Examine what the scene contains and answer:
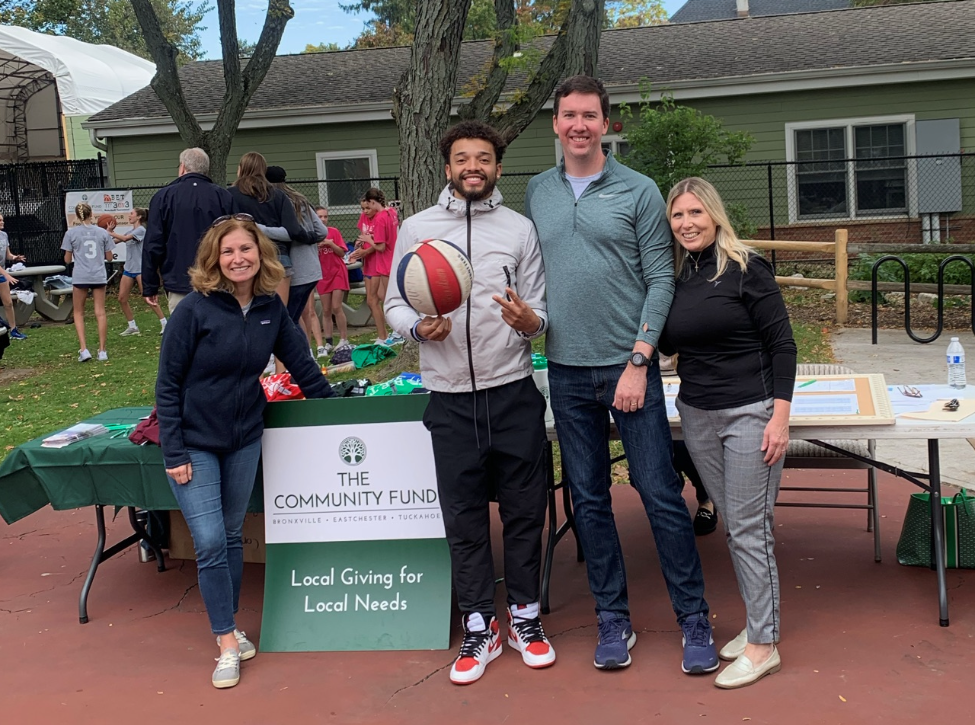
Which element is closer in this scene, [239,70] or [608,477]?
[608,477]

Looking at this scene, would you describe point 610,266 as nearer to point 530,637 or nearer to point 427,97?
point 530,637

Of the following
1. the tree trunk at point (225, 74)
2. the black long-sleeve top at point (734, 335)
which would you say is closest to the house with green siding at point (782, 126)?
the tree trunk at point (225, 74)

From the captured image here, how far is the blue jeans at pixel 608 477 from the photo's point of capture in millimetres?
3816

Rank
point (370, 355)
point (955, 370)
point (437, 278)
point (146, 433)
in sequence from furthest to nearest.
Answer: point (370, 355) < point (955, 370) < point (146, 433) < point (437, 278)

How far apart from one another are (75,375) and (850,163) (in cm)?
1363

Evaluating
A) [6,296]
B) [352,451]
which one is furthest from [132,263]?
[352,451]

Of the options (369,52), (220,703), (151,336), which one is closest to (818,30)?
(369,52)

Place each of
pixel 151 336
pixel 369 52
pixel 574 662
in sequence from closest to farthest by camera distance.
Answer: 1. pixel 574 662
2. pixel 151 336
3. pixel 369 52

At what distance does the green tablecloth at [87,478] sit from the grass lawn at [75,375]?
3308 millimetres

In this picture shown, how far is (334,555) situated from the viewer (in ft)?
14.7

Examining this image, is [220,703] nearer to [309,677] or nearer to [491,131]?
[309,677]

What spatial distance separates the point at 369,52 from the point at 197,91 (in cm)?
384

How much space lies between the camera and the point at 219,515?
4.07 meters

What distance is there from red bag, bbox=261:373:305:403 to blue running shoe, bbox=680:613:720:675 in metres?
2.15
